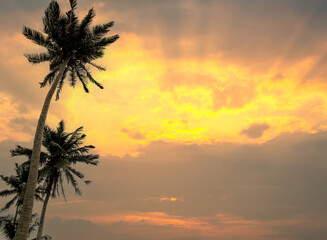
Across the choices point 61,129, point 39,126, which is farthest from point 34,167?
point 61,129

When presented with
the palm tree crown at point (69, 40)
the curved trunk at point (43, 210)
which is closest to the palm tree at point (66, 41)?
the palm tree crown at point (69, 40)

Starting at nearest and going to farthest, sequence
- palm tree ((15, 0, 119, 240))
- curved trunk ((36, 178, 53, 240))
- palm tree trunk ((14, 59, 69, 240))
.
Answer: palm tree trunk ((14, 59, 69, 240)) < palm tree ((15, 0, 119, 240)) < curved trunk ((36, 178, 53, 240))

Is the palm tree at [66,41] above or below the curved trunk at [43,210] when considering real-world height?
above

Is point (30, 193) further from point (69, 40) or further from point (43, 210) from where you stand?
point (43, 210)

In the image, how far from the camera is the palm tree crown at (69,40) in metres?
21.2

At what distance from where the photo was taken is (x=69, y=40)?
2145cm

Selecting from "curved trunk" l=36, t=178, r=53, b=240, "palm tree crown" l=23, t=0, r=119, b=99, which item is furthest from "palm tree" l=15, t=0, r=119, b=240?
"curved trunk" l=36, t=178, r=53, b=240

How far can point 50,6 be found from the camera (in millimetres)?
20938

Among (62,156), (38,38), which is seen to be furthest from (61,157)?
(38,38)

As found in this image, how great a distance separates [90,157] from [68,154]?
261 centimetres

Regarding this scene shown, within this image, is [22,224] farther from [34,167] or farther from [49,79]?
[49,79]

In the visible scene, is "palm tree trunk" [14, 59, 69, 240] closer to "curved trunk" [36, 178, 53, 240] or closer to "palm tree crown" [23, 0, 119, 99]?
"palm tree crown" [23, 0, 119, 99]

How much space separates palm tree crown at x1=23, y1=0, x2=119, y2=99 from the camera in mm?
21167

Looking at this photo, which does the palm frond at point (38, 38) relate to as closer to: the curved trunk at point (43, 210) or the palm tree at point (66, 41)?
the palm tree at point (66, 41)
